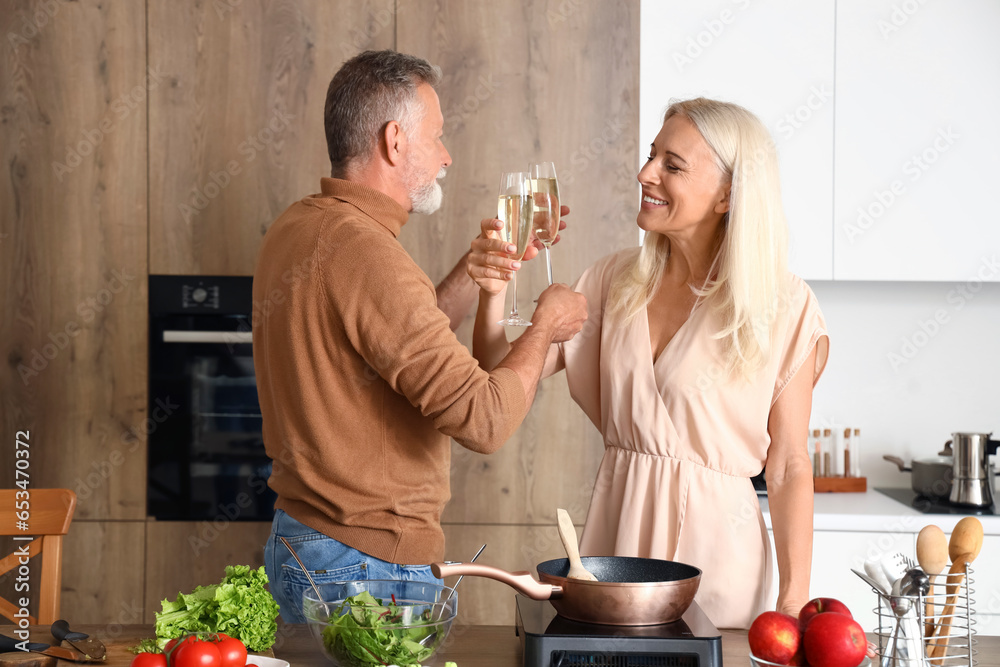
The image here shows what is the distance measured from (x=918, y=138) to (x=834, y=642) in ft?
7.56

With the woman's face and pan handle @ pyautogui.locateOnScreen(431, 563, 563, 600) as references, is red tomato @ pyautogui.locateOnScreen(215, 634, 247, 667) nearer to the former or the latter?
pan handle @ pyautogui.locateOnScreen(431, 563, 563, 600)

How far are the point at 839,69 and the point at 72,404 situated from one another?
2663 mm

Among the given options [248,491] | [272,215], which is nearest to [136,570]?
[248,491]

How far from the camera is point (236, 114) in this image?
283 centimetres

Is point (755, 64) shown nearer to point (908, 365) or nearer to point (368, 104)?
point (908, 365)

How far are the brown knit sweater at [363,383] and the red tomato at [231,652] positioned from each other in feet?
1.84

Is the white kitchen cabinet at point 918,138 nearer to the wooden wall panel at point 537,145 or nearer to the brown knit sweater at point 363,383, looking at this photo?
the wooden wall panel at point 537,145

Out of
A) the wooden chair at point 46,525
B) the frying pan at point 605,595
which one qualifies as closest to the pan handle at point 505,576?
the frying pan at point 605,595

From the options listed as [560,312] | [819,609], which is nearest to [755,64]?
[560,312]

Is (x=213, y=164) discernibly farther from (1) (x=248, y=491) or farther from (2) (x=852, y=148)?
(2) (x=852, y=148)

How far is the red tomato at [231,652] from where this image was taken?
1.05 metres

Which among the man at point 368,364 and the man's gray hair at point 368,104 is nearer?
the man at point 368,364

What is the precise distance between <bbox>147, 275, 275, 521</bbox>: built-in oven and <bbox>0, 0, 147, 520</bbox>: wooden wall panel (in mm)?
60

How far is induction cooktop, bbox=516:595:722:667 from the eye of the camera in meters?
1.10
